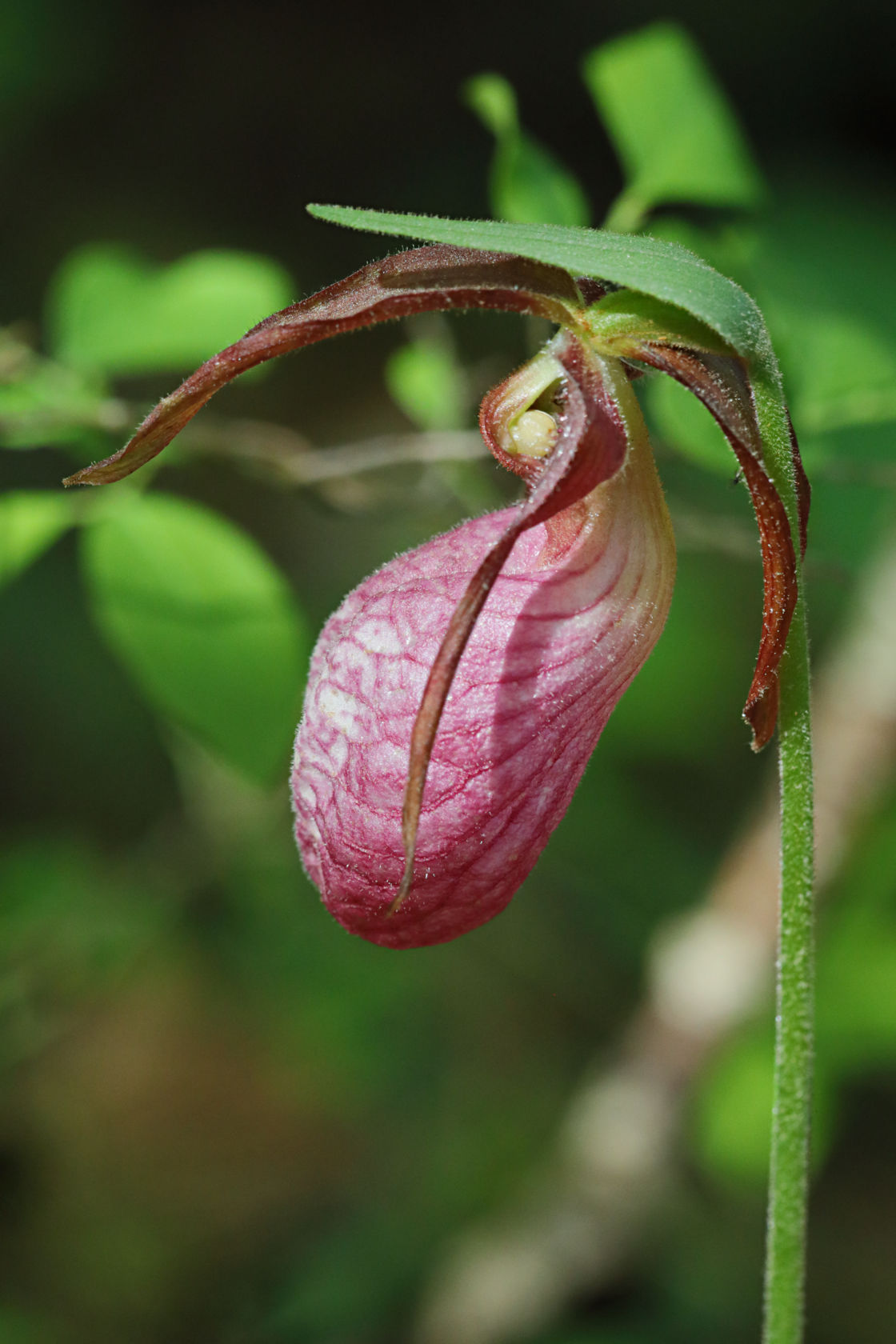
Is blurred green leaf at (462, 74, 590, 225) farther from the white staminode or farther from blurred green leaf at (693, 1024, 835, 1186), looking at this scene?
blurred green leaf at (693, 1024, 835, 1186)

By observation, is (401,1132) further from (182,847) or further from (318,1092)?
(182,847)

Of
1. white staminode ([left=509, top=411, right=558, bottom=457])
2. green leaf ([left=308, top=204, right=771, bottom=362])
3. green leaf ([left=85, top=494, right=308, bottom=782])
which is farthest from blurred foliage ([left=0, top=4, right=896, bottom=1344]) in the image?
green leaf ([left=308, top=204, right=771, bottom=362])

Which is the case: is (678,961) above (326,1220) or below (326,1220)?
above

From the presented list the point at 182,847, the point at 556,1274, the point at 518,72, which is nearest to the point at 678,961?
the point at 556,1274

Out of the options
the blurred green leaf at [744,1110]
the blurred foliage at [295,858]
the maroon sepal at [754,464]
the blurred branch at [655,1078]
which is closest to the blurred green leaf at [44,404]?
the blurred foliage at [295,858]

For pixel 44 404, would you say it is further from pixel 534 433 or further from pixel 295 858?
pixel 295 858

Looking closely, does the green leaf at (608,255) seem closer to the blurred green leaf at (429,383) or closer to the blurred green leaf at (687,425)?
the blurred green leaf at (687,425)
